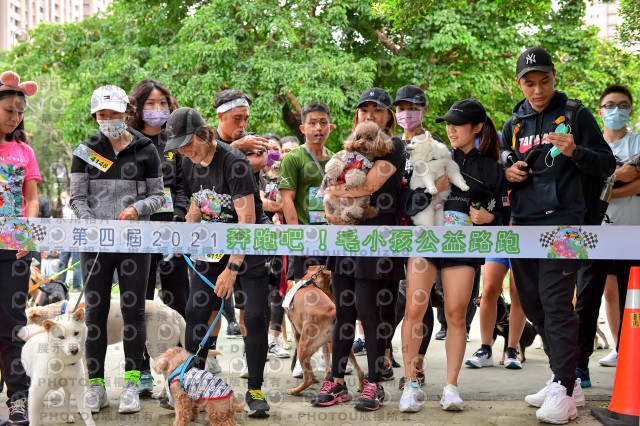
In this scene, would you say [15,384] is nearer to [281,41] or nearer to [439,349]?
[439,349]

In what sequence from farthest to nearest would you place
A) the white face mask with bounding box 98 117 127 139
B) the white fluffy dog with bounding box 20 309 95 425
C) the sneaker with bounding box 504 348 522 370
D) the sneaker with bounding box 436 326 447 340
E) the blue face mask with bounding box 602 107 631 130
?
1. the sneaker with bounding box 436 326 447 340
2. the sneaker with bounding box 504 348 522 370
3. the blue face mask with bounding box 602 107 631 130
4. the white face mask with bounding box 98 117 127 139
5. the white fluffy dog with bounding box 20 309 95 425

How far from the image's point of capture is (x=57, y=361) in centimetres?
371

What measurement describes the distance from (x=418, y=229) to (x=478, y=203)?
0.58m

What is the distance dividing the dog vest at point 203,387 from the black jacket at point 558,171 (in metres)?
2.18

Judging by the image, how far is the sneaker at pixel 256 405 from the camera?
4007 millimetres

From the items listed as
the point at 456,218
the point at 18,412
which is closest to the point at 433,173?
the point at 456,218

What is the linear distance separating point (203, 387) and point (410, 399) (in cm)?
134

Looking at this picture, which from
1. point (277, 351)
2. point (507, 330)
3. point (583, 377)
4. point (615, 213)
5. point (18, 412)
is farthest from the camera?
point (277, 351)

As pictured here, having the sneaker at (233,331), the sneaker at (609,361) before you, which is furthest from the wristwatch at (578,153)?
the sneaker at (233,331)

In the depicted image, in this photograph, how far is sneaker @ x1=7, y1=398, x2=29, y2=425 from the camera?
150 inches

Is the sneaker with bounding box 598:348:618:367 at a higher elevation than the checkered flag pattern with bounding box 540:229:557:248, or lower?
lower

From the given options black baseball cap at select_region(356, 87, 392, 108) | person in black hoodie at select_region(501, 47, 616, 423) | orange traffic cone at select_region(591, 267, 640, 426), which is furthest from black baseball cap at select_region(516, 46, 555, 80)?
orange traffic cone at select_region(591, 267, 640, 426)

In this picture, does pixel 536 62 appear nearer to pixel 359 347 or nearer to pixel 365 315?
pixel 365 315

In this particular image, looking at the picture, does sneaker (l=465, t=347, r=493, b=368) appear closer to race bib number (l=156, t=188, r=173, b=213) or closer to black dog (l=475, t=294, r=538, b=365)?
black dog (l=475, t=294, r=538, b=365)
